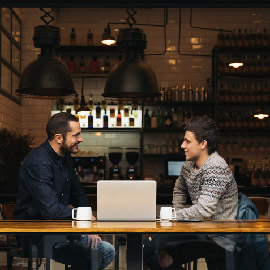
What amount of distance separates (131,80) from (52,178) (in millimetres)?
1184

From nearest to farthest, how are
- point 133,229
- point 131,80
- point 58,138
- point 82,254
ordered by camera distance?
point 133,229 < point 82,254 < point 58,138 < point 131,80

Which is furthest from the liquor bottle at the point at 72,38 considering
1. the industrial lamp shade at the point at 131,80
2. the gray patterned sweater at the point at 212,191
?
the gray patterned sweater at the point at 212,191

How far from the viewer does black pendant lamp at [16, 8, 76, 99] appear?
162 inches

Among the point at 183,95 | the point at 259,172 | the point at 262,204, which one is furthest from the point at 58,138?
the point at 259,172

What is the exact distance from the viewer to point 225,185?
10.0 feet

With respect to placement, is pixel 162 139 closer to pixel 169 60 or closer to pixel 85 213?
pixel 169 60

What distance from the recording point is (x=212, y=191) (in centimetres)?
302

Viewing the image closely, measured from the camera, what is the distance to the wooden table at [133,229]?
2.49m

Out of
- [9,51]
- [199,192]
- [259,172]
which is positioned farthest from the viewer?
[259,172]

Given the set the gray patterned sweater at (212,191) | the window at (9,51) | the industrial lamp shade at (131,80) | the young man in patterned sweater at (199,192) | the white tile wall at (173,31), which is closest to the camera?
the young man in patterned sweater at (199,192)

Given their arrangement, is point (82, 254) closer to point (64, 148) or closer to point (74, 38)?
point (64, 148)

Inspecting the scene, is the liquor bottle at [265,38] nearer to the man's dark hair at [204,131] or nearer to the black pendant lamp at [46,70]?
the black pendant lamp at [46,70]

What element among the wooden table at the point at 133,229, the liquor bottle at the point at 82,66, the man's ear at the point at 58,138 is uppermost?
the liquor bottle at the point at 82,66

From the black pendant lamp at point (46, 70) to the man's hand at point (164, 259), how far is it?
6.14ft
